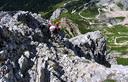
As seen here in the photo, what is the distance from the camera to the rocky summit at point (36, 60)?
44812mm

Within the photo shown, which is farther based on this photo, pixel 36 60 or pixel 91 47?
pixel 91 47

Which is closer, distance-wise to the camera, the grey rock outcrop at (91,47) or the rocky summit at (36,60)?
the rocky summit at (36,60)

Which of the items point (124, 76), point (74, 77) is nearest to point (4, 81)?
point (74, 77)

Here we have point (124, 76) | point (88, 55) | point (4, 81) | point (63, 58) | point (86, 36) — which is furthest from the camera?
point (86, 36)

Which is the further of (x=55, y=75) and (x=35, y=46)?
(x=35, y=46)

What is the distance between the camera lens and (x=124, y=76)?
45.2m

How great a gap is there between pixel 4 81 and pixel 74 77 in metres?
8.74

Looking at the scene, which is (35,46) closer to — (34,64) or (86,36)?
(34,64)

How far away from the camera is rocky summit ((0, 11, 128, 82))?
147 ft

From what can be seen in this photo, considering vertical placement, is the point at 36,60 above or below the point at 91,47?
above

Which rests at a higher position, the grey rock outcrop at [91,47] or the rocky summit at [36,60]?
the rocky summit at [36,60]

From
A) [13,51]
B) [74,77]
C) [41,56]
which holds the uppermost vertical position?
[13,51]

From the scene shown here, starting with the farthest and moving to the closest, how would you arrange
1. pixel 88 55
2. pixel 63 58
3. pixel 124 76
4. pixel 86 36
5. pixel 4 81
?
1. pixel 86 36
2. pixel 88 55
3. pixel 63 58
4. pixel 124 76
5. pixel 4 81

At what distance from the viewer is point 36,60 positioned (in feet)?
155
